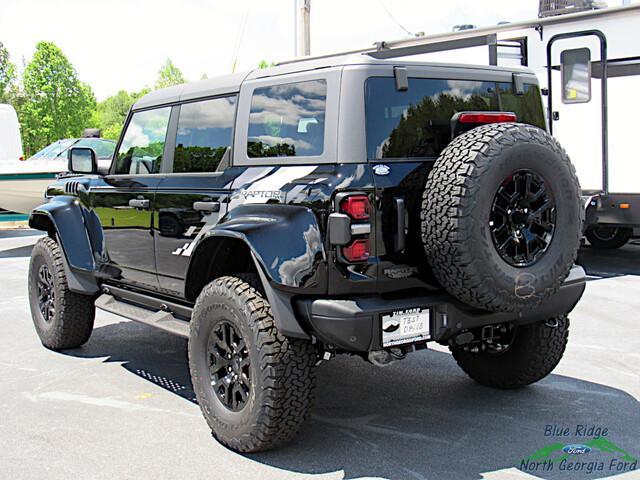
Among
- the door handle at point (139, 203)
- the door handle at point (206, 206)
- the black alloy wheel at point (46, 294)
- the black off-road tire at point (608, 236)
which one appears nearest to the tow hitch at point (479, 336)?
the door handle at point (206, 206)

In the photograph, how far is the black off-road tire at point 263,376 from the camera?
3.84 metres

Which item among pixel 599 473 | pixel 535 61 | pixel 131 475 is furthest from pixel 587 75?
pixel 131 475

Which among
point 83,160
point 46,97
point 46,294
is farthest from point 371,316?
point 46,97

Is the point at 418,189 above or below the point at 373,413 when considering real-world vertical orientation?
above

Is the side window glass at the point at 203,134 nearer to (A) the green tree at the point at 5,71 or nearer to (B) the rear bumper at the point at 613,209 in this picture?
(B) the rear bumper at the point at 613,209

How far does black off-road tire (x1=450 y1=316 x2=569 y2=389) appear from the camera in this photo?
4770mm

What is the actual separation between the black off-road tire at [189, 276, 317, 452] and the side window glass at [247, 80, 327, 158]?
2.49ft

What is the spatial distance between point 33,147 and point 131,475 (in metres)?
45.0

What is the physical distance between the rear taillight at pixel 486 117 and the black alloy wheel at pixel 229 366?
1.61m

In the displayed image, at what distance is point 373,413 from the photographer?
470cm

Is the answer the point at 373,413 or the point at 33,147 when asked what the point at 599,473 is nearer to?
the point at 373,413

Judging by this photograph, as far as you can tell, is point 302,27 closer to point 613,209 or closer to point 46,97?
point 613,209

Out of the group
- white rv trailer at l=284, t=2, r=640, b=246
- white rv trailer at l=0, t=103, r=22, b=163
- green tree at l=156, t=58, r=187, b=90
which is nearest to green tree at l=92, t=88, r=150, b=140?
green tree at l=156, t=58, r=187, b=90

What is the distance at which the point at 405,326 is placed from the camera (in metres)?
3.80
